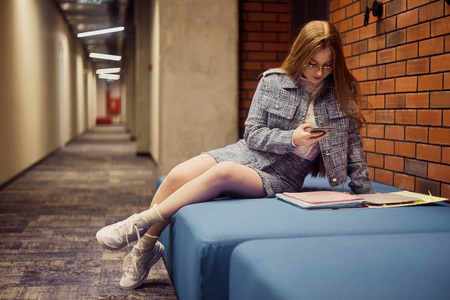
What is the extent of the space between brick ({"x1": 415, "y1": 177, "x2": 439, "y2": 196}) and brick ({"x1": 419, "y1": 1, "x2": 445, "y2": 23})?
78 centimetres

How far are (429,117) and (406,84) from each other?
28 centimetres

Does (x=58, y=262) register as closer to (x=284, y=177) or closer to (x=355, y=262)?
(x=284, y=177)

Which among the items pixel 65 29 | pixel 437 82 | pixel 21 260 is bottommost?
pixel 21 260

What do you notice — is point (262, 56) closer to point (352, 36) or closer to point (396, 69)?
point (352, 36)

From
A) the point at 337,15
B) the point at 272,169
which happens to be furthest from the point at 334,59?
the point at 337,15

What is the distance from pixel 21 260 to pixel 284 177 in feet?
4.92

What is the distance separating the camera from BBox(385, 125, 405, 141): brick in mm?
2861

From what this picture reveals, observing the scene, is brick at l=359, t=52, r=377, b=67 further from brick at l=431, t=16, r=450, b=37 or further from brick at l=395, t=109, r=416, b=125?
brick at l=431, t=16, r=450, b=37

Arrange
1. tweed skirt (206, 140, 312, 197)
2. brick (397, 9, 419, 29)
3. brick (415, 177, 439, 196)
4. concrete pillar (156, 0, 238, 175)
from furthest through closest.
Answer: concrete pillar (156, 0, 238, 175) < brick (397, 9, 419, 29) < brick (415, 177, 439, 196) < tweed skirt (206, 140, 312, 197)

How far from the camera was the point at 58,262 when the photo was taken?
2.87 m

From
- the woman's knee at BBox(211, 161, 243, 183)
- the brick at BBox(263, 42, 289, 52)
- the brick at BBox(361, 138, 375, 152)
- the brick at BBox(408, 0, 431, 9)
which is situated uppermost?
the brick at BBox(408, 0, 431, 9)

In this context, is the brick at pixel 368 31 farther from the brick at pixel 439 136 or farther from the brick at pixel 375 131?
the brick at pixel 439 136

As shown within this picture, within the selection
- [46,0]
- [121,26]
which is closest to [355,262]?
[46,0]

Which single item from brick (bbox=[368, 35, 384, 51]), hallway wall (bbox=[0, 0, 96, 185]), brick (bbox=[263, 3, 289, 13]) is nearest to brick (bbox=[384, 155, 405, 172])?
brick (bbox=[368, 35, 384, 51])
